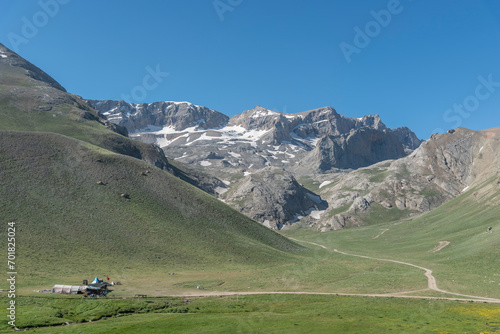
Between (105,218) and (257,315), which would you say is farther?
(105,218)

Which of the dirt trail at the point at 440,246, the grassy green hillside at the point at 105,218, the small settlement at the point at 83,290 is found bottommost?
the dirt trail at the point at 440,246

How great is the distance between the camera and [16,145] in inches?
5027

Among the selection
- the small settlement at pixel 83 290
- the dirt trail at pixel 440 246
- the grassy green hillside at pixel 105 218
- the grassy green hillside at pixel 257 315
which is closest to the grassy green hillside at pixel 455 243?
the dirt trail at pixel 440 246

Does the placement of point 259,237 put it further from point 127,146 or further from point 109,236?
point 127,146

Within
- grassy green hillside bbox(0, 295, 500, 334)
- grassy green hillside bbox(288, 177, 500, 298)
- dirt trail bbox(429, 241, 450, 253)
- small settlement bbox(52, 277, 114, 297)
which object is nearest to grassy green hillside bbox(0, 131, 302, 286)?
small settlement bbox(52, 277, 114, 297)

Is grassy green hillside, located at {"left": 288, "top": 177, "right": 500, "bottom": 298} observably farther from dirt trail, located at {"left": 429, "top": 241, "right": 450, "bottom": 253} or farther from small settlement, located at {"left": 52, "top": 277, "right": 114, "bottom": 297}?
small settlement, located at {"left": 52, "top": 277, "right": 114, "bottom": 297}

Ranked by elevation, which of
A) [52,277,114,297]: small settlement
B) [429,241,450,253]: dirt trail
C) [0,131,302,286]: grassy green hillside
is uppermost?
[0,131,302,286]: grassy green hillside

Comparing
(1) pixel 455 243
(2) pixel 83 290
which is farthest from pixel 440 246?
(2) pixel 83 290

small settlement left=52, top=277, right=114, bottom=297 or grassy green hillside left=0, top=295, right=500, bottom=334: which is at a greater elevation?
small settlement left=52, top=277, right=114, bottom=297

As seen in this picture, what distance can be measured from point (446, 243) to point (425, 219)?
65.1 m

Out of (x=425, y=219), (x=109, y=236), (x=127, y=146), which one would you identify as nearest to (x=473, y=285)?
(x=109, y=236)

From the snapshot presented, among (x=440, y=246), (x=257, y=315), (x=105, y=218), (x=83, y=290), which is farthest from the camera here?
(x=440, y=246)

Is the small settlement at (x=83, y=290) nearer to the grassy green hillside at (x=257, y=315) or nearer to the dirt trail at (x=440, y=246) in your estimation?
the grassy green hillside at (x=257, y=315)

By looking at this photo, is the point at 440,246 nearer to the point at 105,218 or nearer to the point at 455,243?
the point at 455,243
